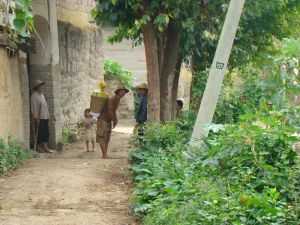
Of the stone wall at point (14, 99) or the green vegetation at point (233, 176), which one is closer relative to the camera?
the green vegetation at point (233, 176)


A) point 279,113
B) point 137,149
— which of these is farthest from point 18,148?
point 279,113

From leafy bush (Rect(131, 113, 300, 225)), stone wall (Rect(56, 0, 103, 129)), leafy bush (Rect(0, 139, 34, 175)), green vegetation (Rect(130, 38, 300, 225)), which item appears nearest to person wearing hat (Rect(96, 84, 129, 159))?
leafy bush (Rect(0, 139, 34, 175))

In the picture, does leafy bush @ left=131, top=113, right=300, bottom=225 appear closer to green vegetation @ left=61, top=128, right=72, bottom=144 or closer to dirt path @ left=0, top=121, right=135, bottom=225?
dirt path @ left=0, top=121, right=135, bottom=225

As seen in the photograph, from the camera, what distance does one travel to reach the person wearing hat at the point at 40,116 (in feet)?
47.6

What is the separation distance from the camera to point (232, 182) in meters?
6.92

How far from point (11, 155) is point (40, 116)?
3407mm

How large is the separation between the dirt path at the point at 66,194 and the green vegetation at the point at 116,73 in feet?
38.4

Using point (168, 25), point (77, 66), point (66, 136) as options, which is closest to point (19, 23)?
point (168, 25)

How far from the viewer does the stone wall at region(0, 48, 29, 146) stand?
1226cm

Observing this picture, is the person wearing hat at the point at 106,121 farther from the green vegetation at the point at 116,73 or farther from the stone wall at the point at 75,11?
the green vegetation at the point at 116,73

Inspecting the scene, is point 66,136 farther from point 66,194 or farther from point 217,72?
point 217,72

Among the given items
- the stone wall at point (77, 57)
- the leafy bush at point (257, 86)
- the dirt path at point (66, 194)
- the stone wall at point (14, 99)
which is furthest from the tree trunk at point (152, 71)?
the stone wall at point (77, 57)

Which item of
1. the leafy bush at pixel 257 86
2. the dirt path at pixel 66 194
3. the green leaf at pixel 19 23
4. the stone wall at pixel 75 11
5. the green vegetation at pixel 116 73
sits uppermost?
the stone wall at pixel 75 11

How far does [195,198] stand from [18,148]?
6.22m
